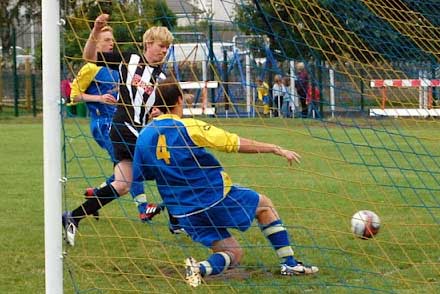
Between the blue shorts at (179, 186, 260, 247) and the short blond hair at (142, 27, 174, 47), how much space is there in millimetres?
1063

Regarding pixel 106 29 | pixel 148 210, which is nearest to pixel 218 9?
pixel 106 29

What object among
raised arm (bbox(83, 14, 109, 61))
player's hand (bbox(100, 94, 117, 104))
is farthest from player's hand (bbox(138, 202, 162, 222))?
raised arm (bbox(83, 14, 109, 61))

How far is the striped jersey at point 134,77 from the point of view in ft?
21.6

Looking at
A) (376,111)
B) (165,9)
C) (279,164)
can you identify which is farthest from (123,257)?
(279,164)

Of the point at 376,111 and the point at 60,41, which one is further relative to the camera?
the point at 376,111

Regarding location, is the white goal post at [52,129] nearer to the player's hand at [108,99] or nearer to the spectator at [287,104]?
the player's hand at [108,99]

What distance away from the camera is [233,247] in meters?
6.21

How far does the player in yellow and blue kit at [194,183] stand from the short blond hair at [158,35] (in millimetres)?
383

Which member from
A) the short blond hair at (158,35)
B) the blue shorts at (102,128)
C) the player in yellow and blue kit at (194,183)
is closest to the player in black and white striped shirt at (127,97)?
the short blond hair at (158,35)

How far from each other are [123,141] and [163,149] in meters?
1.68

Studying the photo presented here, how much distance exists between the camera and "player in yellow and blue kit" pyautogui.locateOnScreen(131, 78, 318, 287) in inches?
236

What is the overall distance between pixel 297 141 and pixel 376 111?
7919 mm

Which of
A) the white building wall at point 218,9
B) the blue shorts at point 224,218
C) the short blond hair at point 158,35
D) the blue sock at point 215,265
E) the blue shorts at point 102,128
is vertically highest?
the white building wall at point 218,9

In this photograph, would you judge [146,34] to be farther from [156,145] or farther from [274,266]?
[274,266]
